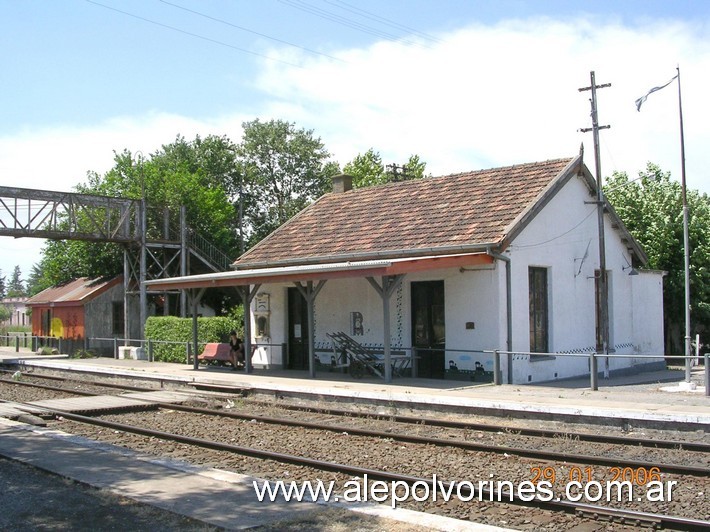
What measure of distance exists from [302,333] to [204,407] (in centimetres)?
659

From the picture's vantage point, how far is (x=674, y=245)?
2912cm

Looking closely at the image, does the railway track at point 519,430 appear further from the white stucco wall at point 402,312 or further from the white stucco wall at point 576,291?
the white stucco wall at point 576,291

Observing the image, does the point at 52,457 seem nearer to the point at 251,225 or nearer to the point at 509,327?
the point at 509,327

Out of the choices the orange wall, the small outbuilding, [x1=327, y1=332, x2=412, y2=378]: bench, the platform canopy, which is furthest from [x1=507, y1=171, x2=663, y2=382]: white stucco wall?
the orange wall

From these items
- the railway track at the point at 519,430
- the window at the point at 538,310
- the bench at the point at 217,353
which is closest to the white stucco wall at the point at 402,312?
the bench at the point at 217,353

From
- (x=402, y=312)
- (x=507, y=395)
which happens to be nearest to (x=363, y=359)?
(x=402, y=312)

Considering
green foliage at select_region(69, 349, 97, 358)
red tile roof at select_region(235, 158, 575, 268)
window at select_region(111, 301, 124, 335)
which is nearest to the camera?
red tile roof at select_region(235, 158, 575, 268)

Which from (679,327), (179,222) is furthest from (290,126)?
(679,327)

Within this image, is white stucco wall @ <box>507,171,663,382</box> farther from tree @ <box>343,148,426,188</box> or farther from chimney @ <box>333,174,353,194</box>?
tree @ <box>343,148,426,188</box>

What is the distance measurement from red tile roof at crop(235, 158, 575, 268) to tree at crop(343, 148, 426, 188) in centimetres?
2437

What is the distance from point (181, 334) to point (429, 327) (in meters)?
11.1

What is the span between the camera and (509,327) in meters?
18.0

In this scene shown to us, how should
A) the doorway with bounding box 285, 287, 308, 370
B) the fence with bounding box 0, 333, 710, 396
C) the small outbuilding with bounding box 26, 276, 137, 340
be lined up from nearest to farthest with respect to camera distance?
the fence with bounding box 0, 333, 710, 396 < the doorway with bounding box 285, 287, 308, 370 < the small outbuilding with bounding box 26, 276, 137, 340

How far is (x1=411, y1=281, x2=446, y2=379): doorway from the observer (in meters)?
19.0
